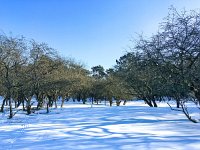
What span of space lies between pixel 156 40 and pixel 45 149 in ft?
32.6

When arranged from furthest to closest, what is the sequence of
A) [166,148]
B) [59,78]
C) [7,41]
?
[59,78], [7,41], [166,148]

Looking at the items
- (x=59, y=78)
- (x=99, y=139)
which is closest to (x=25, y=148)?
(x=99, y=139)

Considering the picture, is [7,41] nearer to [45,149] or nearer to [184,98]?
[184,98]

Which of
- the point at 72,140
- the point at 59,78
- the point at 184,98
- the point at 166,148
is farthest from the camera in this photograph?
the point at 59,78

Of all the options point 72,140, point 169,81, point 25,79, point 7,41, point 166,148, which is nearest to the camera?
point 166,148

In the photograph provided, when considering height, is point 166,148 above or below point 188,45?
below

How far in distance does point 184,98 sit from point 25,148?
10722 mm

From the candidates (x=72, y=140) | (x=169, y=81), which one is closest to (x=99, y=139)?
(x=72, y=140)

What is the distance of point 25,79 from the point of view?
1039 inches

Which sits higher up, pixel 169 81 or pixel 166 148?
pixel 169 81

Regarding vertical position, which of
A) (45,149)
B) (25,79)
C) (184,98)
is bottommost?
(45,149)

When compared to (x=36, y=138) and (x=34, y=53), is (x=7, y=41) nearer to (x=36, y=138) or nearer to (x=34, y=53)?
(x=34, y=53)

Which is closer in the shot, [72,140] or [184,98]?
[72,140]

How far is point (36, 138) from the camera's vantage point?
11883mm
